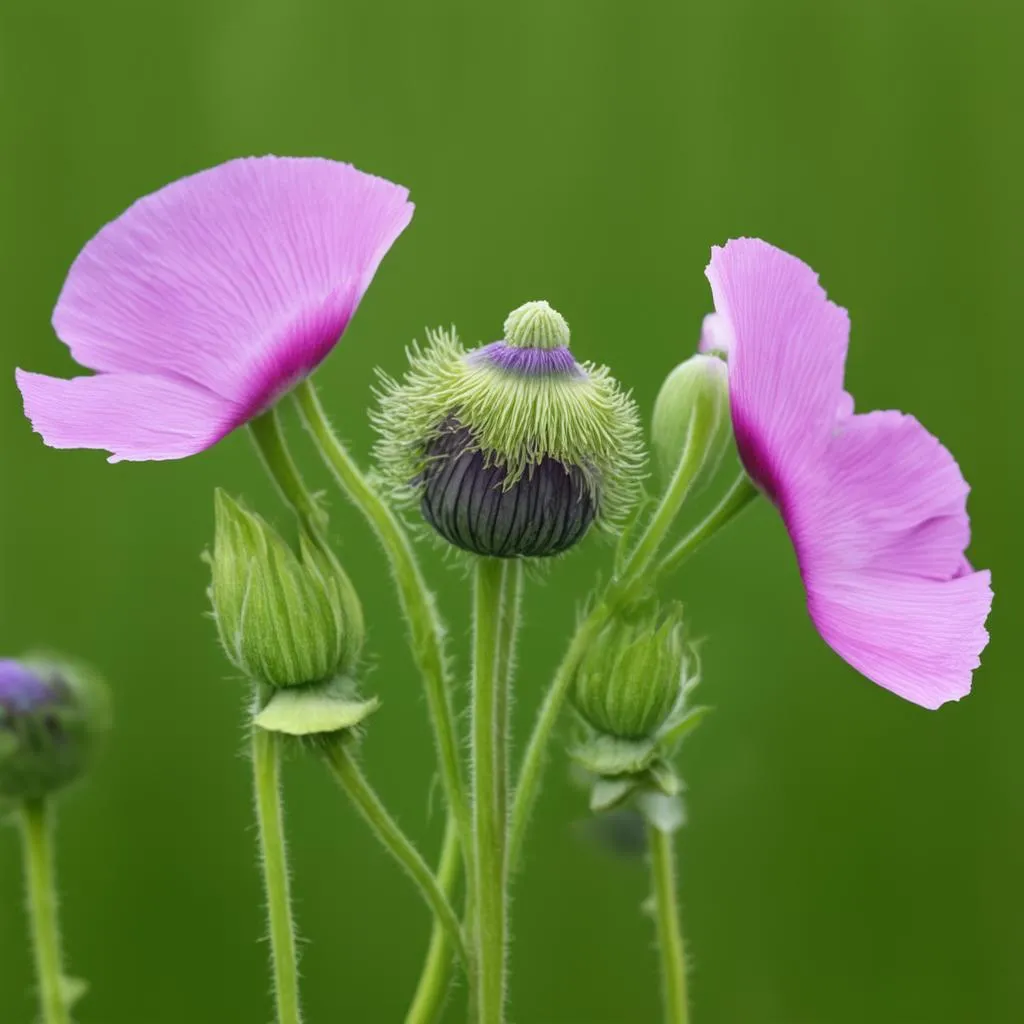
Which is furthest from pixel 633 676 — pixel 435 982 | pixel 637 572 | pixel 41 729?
pixel 41 729

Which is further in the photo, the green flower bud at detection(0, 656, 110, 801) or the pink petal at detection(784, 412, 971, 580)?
the green flower bud at detection(0, 656, 110, 801)

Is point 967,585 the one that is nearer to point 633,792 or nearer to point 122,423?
point 633,792

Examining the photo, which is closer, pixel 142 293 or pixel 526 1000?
pixel 142 293

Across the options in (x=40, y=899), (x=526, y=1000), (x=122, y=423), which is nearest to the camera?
(x=122, y=423)

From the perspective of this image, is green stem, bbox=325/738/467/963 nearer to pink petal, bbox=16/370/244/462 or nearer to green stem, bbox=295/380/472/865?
green stem, bbox=295/380/472/865

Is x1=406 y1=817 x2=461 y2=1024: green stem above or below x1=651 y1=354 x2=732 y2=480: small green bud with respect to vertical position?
below

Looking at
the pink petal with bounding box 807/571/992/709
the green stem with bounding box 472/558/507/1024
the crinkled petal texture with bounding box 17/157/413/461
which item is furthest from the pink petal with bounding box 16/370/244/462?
the pink petal with bounding box 807/571/992/709

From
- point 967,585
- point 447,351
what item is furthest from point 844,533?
point 447,351
